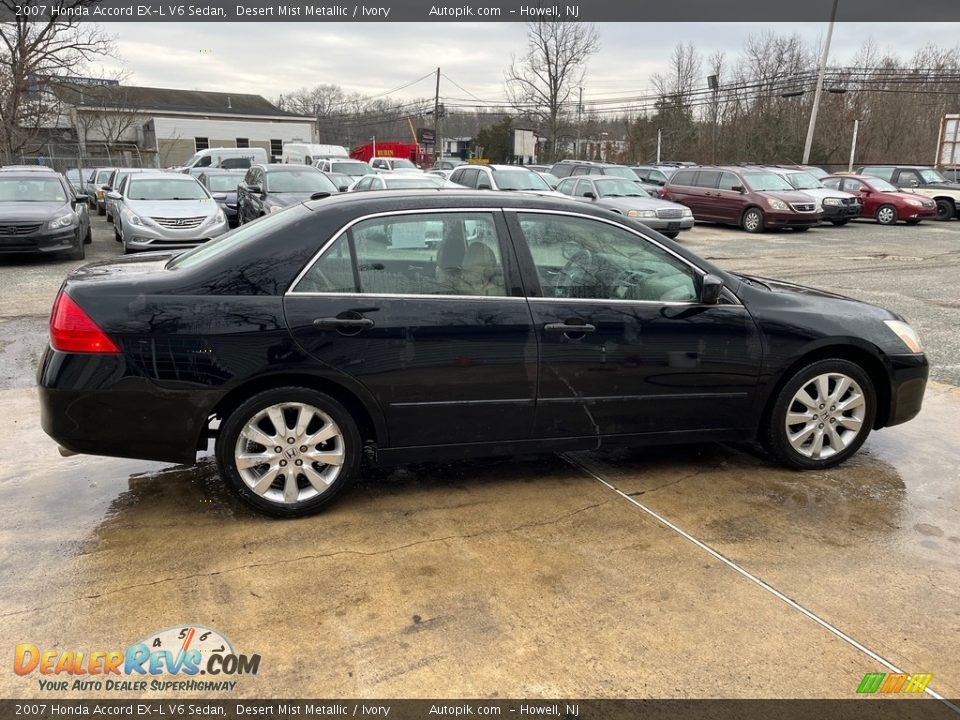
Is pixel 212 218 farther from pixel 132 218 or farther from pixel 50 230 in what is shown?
pixel 50 230

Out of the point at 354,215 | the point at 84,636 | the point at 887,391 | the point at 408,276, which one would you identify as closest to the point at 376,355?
the point at 408,276

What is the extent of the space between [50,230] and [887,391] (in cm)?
1244

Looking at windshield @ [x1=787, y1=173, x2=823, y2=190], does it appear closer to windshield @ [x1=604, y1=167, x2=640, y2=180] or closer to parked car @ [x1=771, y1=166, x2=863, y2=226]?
parked car @ [x1=771, y1=166, x2=863, y2=226]

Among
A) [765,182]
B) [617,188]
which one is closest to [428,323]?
[617,188]

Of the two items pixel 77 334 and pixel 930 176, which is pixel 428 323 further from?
pixel 930 176

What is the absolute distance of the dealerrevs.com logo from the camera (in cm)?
258

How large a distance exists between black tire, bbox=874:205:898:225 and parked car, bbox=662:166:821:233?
3438 millimetres

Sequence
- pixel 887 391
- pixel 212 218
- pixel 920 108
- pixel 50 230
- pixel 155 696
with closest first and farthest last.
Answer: pixel 155 696 < pixel 887 391 < pixel 50 230 < pixel 212 218 < pixel 920 108

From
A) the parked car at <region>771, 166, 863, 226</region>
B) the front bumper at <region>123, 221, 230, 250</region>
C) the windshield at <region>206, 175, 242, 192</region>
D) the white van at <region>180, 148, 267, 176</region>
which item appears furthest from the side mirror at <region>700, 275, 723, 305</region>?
the white van at <region>180, 148, 267, 176</region>

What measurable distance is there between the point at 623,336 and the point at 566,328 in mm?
340

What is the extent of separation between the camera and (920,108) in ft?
149

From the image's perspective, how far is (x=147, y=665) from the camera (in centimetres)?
267

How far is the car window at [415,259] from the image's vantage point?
3711mm

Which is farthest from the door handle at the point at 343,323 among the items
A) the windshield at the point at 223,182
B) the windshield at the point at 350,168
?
the windshield at the point at 350,168
